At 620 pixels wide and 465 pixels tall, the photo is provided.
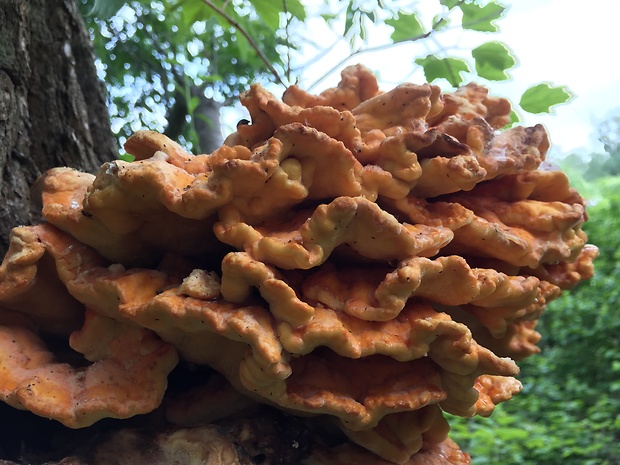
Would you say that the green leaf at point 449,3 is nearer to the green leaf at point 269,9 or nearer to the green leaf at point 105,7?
the green leaf at point 269,9

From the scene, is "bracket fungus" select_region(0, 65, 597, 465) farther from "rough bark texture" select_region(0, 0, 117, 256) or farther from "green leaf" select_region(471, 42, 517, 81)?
"green leaf" select_region(471, 42, 517, 81)

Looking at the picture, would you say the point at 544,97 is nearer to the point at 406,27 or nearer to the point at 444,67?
the point at 444,67

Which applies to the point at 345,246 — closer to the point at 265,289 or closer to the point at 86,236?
the point at 265,289

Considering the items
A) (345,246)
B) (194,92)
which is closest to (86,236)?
(345,246)

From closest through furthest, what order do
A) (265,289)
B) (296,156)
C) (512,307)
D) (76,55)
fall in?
1. (265,289)
2. (296,156)
3. (512,307)
4. (76,55)

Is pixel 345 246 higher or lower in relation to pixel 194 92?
lower

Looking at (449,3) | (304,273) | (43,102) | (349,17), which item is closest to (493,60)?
(449,3)

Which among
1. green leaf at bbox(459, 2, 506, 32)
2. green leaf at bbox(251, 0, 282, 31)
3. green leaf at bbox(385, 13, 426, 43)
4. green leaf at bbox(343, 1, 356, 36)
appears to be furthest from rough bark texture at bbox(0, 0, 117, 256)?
green leaf at bbox(459, 2, 506, 32)
